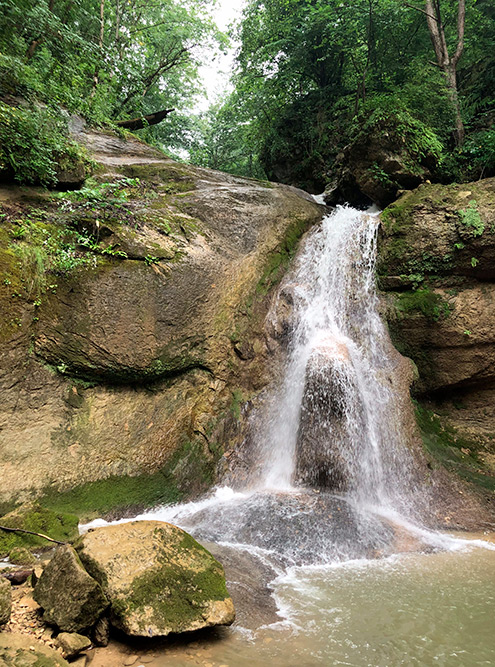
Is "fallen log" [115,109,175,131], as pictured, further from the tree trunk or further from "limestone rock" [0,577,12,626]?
"limestone rock" [0,577,12,626]

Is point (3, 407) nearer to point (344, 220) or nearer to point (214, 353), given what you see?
point (214, 353)

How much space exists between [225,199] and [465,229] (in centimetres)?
539

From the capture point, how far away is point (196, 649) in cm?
247

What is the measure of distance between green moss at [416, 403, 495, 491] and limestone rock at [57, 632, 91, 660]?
6194mm

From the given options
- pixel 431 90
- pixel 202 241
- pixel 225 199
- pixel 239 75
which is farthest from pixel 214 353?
pixel 239 75

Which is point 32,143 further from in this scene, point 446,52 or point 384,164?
point 446,52

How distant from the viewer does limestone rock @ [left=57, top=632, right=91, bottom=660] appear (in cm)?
217

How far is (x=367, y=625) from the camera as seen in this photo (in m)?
2.83

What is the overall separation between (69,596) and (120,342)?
398cm

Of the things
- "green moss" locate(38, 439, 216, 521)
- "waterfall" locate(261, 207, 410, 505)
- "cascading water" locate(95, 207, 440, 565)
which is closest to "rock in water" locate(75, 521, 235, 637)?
"cascading water" locate(95, 207, 440, 565)

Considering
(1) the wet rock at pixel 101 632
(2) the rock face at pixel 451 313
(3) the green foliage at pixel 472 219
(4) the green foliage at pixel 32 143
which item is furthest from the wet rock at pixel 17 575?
(3) the green foliage at pixel 472 219

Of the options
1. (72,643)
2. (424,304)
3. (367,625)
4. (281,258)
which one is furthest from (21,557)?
(424,304)

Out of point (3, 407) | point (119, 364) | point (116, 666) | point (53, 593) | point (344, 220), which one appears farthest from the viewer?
point (344, 220)

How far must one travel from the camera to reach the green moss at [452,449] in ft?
21.5
